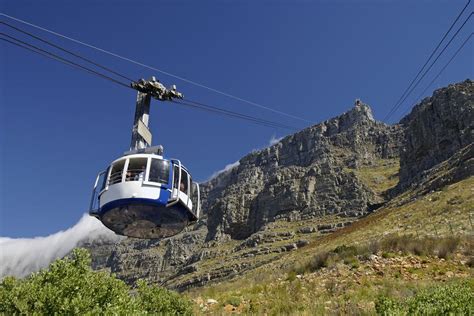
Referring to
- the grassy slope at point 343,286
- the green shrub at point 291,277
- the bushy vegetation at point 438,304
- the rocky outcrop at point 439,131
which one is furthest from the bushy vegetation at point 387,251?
the rocky outcrop at point 439,131

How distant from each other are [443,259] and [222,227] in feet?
489

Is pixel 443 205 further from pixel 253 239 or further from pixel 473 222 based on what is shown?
pixel 253 239

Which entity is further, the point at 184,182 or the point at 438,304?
the point at 184,182

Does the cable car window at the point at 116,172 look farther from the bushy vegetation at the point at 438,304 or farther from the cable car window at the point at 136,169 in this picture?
the bushy vegetation at the point at 438,304

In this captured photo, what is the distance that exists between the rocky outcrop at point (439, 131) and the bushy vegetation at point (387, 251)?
271 feet

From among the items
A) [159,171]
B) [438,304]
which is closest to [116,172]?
[159,171]

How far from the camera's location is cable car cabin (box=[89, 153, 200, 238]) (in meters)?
14.4

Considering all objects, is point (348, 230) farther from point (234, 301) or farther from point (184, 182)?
point (184, 182)

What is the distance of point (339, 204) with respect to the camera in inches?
5468

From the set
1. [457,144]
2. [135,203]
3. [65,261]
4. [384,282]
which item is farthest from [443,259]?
[457,144]

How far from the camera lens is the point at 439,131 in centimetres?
11625

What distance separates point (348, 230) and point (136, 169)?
54143 millimetres

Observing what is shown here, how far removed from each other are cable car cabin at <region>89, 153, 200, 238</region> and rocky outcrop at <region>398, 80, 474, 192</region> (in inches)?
3911

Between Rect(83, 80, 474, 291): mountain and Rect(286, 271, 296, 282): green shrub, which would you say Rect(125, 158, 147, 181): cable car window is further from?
Rect(83, 80, 474, 291): mountain
